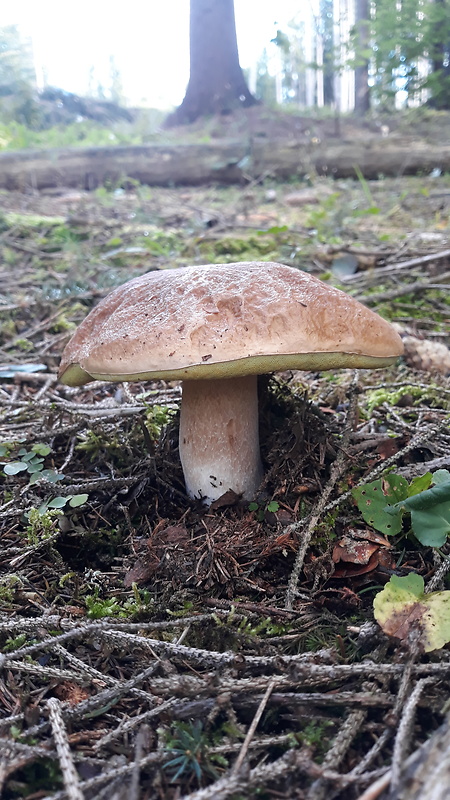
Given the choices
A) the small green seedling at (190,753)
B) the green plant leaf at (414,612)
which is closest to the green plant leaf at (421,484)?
the green plant leaf at (414,612)

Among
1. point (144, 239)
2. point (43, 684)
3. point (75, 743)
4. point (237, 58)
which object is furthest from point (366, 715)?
point (237, 58)

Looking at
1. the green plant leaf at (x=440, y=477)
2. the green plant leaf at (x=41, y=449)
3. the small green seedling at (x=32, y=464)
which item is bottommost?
the small green seedling at (x=32, y=464)

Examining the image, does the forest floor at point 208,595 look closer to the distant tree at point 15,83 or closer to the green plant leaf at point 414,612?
the green plant leaf at point 414,612

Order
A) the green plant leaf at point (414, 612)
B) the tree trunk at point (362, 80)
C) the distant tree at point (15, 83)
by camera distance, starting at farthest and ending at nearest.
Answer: the tree trunk at point (362, 80) → the distant tree at point (15, 83) → the green plant leaf at point (414, 612)

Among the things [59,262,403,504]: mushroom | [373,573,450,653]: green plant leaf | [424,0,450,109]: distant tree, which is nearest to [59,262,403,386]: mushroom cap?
[59,262,403,504]: mushroom

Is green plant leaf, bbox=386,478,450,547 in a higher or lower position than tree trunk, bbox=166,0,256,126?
lower

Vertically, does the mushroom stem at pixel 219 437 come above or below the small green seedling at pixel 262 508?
above

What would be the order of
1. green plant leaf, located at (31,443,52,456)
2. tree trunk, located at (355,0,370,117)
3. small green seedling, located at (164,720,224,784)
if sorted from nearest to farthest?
1. small green seedling, located at (164,720,224,784)
2. green plant leaf, located at (31,443,52,456)
3. tree trunk, located at (355,0,370,117)

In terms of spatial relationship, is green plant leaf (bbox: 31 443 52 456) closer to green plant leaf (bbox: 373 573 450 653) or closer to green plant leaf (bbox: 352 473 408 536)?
green plant leaf (bbox: 352 473 408 536)
